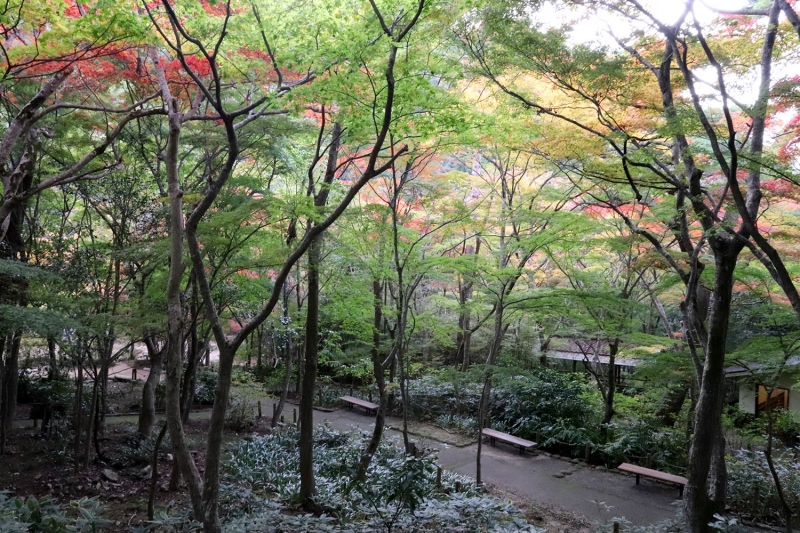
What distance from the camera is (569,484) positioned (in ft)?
31.9

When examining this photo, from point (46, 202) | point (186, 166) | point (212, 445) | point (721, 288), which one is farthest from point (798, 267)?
point (46, 202)

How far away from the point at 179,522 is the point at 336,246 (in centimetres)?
585

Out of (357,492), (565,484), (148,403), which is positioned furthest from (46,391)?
(565,484)

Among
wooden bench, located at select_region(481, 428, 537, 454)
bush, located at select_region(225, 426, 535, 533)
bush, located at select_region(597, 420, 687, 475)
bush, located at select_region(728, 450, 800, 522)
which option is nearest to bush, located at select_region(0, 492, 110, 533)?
bush, located at select_region(225, 426, 535, 533)

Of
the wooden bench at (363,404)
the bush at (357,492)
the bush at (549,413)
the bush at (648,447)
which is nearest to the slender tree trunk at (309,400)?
the bush at (357,492)

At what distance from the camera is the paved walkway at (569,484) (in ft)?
27.5

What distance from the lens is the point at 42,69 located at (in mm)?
7172

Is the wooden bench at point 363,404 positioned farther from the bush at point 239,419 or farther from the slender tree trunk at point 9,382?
the slender tree trunk at point 9,382

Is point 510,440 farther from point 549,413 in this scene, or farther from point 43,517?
point 43,517

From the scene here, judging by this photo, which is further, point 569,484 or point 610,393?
point 610,393

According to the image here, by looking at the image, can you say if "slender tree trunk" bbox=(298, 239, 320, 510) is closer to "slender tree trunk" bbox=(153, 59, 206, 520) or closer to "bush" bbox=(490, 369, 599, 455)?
"slender tree trunk" bbox=(153, 59, 206, 520)

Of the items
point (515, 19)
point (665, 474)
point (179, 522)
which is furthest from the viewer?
point (665, 474)

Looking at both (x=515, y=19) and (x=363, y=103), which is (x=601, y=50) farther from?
(x=363, y=103)

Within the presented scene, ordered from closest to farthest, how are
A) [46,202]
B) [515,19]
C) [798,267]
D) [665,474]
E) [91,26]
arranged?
[91,26]
[515,19]
[798,267]
[665,474]
[46,202]
